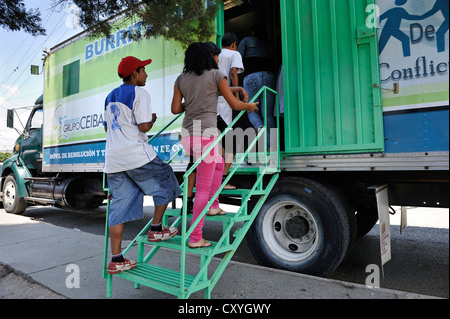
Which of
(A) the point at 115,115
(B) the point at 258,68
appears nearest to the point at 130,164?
(A) the point at 115,115

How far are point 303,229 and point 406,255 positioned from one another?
73.5 inches

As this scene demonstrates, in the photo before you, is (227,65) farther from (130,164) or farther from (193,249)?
(193,249)

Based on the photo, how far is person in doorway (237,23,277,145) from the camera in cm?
370

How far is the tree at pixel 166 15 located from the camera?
3.62m

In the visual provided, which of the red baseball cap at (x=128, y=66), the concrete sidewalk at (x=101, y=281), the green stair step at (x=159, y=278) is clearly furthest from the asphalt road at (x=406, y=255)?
the red baseball cap at (x=128, y=66)

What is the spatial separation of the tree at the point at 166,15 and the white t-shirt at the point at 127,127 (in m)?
1.57

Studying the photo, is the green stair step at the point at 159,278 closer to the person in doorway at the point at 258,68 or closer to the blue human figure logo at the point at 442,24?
the person in doorway at the point at 258,68

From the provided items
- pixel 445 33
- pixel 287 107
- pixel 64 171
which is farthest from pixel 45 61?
pixel 445 33

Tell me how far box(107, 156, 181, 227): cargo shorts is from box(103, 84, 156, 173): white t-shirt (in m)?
0.07

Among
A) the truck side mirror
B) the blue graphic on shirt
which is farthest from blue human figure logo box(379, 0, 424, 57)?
the truck side mirror

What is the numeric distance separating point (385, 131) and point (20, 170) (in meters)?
7.73

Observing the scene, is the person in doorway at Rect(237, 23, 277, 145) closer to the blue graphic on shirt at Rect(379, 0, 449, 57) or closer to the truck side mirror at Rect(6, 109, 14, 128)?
the blue graphic on shirt at Rect(379, 0, 449, 57)

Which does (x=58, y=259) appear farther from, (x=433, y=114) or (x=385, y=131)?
(x=433, y=114)

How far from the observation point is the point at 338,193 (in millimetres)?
3004
